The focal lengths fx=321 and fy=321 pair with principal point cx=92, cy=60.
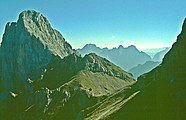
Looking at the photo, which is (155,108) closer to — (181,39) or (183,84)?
(183,84)

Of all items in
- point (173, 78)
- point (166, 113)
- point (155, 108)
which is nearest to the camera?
point (166, 113)

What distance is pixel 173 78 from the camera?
17975 centimetres

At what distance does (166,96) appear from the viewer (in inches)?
6693

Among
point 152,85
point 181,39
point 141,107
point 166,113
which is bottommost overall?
point 166,113

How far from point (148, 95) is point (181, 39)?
4227 centimetres

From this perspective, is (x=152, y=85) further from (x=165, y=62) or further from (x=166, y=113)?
(x=166, y=113)

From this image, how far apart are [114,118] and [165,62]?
2076 inches

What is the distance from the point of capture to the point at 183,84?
6629 inches

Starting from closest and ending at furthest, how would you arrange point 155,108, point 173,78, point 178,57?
point 155,108 < point 173,78 < point 178,57

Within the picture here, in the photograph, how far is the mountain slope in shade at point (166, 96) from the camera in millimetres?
155875

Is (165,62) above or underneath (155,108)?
above

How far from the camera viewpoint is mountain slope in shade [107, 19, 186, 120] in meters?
156

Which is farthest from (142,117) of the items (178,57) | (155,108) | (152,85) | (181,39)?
(181,39)

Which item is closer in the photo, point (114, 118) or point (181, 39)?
point (114, 118)
